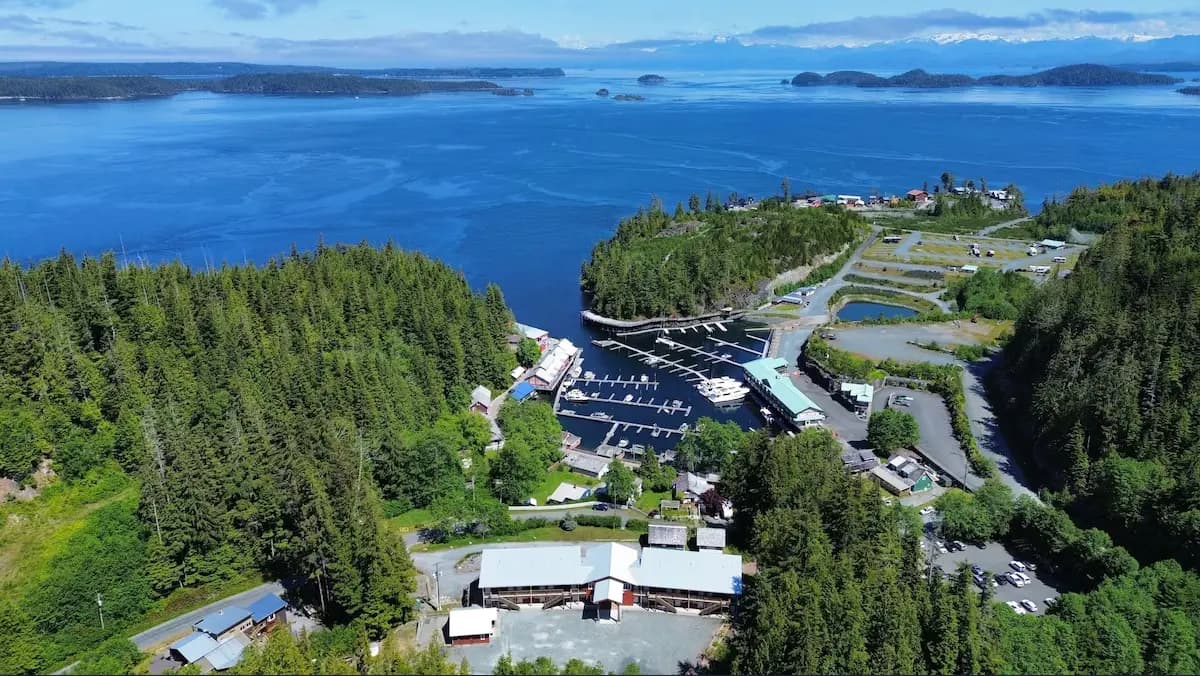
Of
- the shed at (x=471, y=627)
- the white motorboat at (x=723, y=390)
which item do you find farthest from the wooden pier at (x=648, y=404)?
the shed at (x=471, y=627)

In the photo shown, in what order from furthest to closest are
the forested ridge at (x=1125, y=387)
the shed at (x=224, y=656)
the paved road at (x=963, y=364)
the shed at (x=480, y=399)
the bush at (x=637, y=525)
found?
the shed at (x=480, y=399), the paved road at (x=963, y=364), the bush at (x=637, y=525), the forested ridge at (x=1125, y=387), the shed at (x=224, y=656)

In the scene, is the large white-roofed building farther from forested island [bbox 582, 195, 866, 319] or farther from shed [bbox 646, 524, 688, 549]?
forested island [bbox 582, 195, 866, 319]

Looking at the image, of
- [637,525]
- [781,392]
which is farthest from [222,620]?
[781,392]

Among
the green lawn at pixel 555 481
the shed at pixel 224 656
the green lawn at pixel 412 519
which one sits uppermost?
the shed at pixel 224 656

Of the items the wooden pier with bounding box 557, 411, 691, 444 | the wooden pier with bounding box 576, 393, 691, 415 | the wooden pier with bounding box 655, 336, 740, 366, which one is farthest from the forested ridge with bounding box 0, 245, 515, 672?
the wooden pier with bounding box 655, 336, 740, 366

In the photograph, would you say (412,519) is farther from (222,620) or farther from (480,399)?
(480,399)

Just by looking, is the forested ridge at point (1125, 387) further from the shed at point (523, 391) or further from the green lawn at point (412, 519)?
the shed at point (523, 391)

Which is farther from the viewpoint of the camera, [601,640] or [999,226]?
[999,226]
